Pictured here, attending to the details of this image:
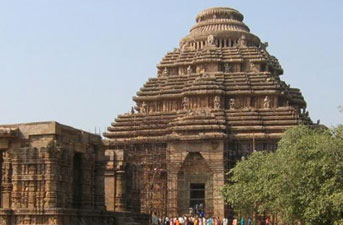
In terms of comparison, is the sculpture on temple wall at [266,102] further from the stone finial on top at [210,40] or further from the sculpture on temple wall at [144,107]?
the sculpture on temple wall at [144,107]

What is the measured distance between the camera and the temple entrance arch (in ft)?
199

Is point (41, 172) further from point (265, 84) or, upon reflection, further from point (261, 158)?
point (265, 84)

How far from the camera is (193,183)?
61562 mm

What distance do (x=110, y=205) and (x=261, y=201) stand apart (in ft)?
29.5

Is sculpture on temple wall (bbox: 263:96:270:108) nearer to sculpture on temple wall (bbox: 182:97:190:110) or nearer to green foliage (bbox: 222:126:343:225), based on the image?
sculpture on temple wall (bbox: 182:97:190:110)

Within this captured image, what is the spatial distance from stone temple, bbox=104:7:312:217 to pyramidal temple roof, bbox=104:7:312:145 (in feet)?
0.27

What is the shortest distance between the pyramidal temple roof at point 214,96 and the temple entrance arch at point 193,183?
2037mm

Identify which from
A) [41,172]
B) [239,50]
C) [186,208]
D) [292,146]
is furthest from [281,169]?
[239,50]

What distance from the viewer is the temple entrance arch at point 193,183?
199 ft

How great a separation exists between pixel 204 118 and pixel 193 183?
5.20 metres

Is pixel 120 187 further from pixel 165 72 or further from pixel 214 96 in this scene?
pixel 165 72

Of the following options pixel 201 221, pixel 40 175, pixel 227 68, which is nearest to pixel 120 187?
pixel 40 175

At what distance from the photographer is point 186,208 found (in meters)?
61.0

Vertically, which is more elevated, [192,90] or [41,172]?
[192,90]
